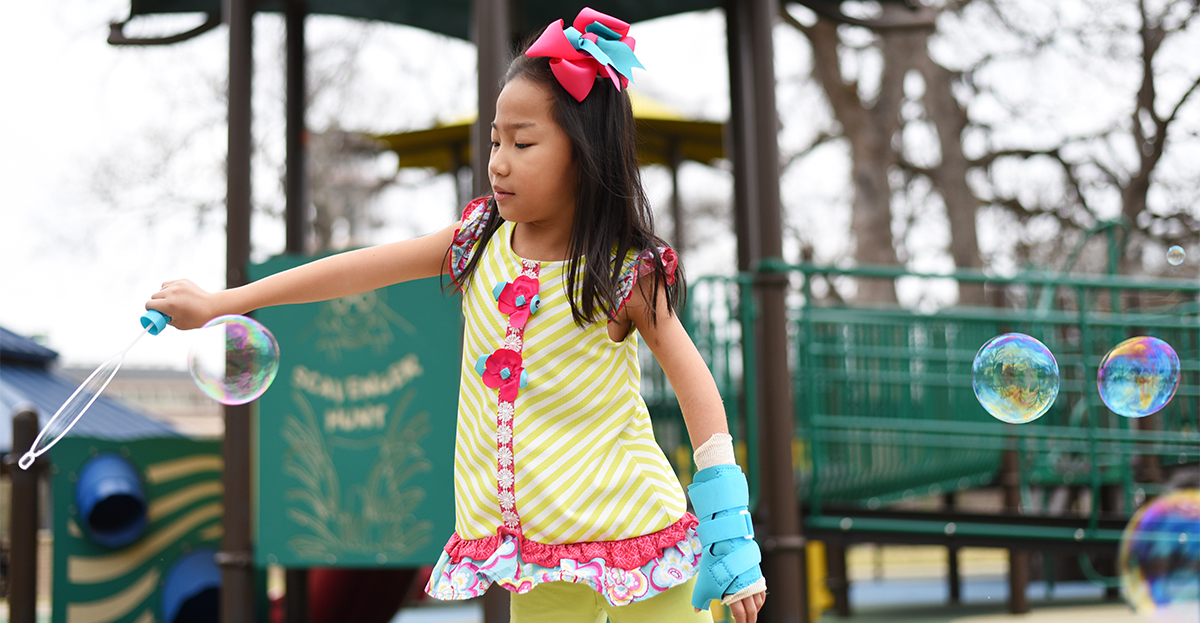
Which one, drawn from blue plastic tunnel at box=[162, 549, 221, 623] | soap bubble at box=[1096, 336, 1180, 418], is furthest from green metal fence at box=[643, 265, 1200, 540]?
blue plastic tunnel at box=[162, 549, 221, 623]

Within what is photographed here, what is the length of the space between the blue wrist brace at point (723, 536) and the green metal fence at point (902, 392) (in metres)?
2.87

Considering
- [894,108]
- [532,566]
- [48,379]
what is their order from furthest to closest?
[894,108], [48,379], [532,566]

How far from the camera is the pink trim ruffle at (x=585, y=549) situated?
6.12 feet

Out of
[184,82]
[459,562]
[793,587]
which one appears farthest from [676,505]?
[184,82]

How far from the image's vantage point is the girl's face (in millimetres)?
1943

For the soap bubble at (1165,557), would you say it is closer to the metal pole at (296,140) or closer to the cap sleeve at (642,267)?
the cap sleeve at (642,267)

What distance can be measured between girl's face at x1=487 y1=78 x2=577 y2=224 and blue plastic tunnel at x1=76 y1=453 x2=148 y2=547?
4.19 metres

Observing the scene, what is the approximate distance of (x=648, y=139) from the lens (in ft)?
24.8

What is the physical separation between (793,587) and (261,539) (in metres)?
2.36

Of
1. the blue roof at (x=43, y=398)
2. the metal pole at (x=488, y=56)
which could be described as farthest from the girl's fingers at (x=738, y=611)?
the blue roof at (x=43, y=398)

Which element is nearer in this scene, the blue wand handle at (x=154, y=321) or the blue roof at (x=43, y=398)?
the blue wand handle at (x=154, y=321)

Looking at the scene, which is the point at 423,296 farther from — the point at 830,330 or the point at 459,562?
the point at 459,562

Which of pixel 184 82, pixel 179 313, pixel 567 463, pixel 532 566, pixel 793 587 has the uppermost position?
pixel 184 82

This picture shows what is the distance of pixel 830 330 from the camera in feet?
19.6
